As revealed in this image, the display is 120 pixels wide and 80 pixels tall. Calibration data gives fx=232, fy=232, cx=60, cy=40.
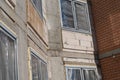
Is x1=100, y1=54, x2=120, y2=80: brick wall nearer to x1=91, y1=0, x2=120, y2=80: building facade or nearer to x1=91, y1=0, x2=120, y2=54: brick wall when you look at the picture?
A: x1=91, y1=0, x2=120, y2=80: building facade

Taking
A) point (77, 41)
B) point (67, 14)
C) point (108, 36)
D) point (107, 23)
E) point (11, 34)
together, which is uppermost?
point (67, 14)

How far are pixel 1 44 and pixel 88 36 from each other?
601cm

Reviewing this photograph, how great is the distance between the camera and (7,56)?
14.5 ft

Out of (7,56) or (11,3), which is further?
(11,3)

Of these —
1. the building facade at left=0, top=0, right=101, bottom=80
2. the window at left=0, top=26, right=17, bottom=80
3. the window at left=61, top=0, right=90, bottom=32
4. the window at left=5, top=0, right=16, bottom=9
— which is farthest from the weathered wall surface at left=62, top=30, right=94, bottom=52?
the window at left=0, top=26, right=17, bottom=80

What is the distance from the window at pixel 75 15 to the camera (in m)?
9.52

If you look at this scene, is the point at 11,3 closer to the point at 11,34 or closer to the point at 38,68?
the point at 11,34

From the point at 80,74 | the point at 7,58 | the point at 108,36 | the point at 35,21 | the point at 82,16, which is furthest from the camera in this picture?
the point at 82,16

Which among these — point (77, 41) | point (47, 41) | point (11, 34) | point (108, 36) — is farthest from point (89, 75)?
point (11, 34)

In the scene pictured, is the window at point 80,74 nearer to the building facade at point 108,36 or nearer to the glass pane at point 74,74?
the glass pane at point 74,74

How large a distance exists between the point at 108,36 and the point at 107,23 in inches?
22.0

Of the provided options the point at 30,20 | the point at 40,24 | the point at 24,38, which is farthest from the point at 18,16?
the point at 40,24

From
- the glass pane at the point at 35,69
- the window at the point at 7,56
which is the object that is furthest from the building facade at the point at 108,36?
the window at the point at 7,56

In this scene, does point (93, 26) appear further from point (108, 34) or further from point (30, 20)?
point (30, 20)
